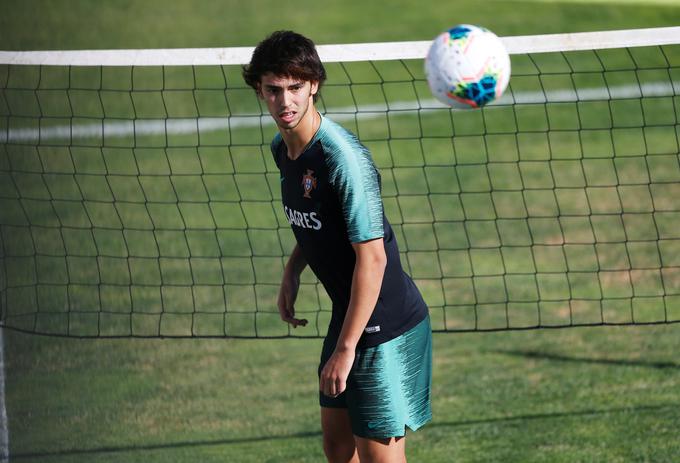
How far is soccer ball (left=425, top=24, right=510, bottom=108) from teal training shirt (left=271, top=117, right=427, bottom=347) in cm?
69

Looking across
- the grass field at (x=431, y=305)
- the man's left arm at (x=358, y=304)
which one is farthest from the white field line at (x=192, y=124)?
the man's left arm at (x=358, y=304)

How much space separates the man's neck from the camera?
3.91m

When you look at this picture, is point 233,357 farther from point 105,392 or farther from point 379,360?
point 379,360

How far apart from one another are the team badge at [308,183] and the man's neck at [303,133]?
0.10m

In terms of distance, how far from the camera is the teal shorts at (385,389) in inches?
160

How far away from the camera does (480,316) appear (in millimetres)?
8609

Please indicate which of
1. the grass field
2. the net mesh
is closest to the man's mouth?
the net mesh

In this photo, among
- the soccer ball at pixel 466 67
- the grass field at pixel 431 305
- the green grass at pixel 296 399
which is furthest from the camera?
the grass field at pixel 431 305

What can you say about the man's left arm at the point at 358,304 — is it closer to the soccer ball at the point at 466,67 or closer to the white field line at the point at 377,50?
the soccer ball at the point at 466,67

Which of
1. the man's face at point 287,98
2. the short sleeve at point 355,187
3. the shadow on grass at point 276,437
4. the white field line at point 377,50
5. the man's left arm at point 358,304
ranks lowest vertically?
the shadow on grass at point 276,437

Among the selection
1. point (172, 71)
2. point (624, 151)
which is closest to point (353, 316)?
point (624, 151)

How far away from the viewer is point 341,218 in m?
3.94

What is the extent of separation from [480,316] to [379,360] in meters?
4.66

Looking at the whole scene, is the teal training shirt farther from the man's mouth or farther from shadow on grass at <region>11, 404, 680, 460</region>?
shadow on grass at <region>11, 404, 680, 460</region>
